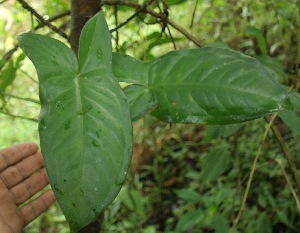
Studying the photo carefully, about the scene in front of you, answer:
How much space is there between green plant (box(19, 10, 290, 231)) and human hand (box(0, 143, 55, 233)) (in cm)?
56

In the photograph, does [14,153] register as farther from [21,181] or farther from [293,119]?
[293,119]

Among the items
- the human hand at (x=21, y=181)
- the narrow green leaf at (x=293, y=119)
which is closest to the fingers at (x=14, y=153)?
the human hand at (x=21, y=181)

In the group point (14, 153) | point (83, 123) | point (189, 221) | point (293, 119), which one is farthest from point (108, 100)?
point (189, 221)

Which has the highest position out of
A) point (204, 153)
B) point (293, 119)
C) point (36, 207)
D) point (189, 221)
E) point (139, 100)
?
point (139, 100)

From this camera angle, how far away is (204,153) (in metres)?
A: 2.24

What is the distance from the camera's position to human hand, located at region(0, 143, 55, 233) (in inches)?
39.5

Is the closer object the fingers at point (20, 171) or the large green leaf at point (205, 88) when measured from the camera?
the large green leaf at point (205, 88)

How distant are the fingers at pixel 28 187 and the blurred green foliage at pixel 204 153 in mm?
222

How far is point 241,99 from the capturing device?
50 centimetres

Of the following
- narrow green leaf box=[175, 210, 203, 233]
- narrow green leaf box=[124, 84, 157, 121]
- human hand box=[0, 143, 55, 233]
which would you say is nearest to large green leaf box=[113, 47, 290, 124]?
narrow green leaf box=[124, 84, 157, 121]

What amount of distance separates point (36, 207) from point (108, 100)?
0.71 metres

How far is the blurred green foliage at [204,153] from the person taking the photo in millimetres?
1290

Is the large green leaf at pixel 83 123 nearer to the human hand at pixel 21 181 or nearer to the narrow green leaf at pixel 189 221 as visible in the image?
the human hand at pixel 21 181

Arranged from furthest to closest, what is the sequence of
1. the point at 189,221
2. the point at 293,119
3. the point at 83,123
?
the point at 189,221 → the point at 293,119 → the point at 83,123
